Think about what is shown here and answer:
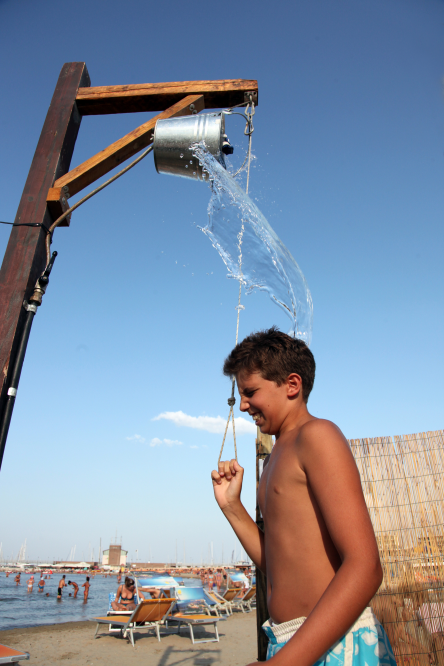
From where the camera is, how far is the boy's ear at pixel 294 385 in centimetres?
168

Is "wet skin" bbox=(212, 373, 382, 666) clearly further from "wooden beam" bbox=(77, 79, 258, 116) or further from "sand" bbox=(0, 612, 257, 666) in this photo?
"sand" bbox=(0, 612, 257, 666)

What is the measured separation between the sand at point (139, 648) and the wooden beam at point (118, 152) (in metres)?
8.05

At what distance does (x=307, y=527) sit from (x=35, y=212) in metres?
2.44

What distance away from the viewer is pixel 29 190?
8.98 ft

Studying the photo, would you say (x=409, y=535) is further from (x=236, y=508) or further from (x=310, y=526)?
(x=310, y=526)

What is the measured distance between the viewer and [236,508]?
1.95 metres

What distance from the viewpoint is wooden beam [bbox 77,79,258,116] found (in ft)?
10.8

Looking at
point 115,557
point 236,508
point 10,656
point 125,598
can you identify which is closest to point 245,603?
point 125,598

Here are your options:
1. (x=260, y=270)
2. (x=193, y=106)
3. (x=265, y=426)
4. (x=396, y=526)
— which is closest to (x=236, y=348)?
(x=265, y=426)

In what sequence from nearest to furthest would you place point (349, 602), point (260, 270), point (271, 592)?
point (349, 602) < point (271, 592) < point (260, 270)

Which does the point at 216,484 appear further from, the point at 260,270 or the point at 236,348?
the point at 260,270

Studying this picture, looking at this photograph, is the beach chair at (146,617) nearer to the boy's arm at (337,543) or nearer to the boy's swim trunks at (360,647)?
the boy's swim trunks at (360,647)

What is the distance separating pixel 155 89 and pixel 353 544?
3525 mm

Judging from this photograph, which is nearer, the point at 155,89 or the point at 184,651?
the point at 155,89
